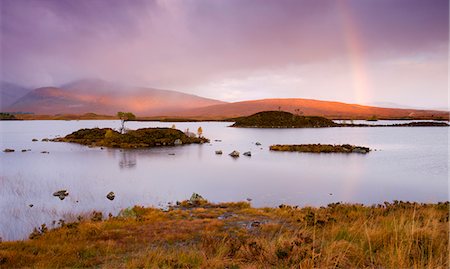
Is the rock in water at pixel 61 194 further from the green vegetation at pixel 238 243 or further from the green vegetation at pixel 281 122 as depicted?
the green vegetation at pixel 281 122

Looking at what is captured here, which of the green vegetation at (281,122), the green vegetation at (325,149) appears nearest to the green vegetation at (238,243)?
the green vegetation at (325,149)

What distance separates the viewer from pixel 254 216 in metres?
17.2

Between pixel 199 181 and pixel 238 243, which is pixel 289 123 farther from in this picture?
pixel 238 243

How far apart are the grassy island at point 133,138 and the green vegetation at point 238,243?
47048 mm

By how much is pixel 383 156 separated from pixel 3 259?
48.1 metres

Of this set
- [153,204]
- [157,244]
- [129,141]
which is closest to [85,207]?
[153,204]

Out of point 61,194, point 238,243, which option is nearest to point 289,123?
point 61,194

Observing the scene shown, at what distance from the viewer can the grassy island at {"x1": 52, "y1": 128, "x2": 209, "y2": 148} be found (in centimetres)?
6369

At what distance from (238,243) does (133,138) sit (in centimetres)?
6139

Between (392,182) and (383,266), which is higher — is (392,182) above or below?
below

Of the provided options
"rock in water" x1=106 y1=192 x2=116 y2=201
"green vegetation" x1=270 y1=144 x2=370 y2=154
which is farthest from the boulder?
"rock in water" x1=106 y1=192 x2=116 y2=201

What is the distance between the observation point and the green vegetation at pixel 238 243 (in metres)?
7.68

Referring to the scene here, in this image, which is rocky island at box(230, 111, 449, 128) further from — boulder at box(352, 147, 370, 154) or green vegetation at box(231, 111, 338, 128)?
boulder at box(352, 147, 370, 154)

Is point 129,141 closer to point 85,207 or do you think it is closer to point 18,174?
point 18,174
